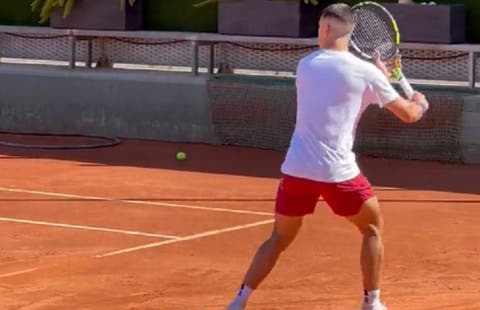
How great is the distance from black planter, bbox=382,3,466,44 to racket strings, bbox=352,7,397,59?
26.1 ft

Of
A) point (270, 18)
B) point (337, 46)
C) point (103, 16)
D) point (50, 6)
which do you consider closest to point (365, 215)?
point (337, 46)

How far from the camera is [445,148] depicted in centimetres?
1545

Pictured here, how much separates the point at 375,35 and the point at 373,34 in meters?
0.04

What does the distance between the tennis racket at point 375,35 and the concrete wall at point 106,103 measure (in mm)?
9401

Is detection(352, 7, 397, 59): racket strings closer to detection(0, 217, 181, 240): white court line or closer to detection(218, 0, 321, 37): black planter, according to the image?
detection(0, 217, 181, 240): white court line

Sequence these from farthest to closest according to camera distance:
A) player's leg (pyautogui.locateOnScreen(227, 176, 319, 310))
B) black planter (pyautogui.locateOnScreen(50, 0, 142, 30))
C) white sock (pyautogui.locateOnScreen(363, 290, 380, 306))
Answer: black planter (pyautogui.locateOnScreen(50, 0, 142, 30)) < white sock (pyautogui.locateOnScreen(363, 290, 380, 306)) < player's leg (pyautogui.locateOnScreen(227, 176, 319, 310))

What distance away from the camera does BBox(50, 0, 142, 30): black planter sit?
18.3 meters

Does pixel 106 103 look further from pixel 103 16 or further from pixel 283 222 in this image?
pixel 283 222

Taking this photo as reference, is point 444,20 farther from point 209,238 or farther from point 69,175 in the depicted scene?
point 209,238

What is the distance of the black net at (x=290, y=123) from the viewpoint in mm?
15445

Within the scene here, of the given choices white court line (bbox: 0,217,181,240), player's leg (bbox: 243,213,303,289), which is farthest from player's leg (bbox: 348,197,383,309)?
white court line (bbox: 0,217,181,240)

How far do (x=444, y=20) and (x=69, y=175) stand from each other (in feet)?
16.7

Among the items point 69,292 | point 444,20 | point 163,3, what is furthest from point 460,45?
point 69,292

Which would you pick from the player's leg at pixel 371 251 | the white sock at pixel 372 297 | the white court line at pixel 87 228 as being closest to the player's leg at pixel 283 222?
the player's leg at pixel 371 251
